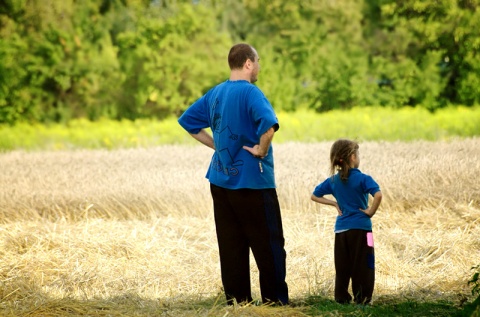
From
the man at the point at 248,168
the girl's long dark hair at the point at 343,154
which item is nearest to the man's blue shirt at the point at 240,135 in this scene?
the man at the point at 248,168

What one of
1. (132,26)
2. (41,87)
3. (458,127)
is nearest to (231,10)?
(132,26)

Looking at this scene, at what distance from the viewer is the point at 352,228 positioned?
4547 millimetres

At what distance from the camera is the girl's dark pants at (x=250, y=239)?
13.8ft

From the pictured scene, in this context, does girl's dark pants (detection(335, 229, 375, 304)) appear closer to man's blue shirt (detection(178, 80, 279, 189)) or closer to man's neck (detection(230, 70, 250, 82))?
man's blue shirt (detection(178, 80, 279, 189))

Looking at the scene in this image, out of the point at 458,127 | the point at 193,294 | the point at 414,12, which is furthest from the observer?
the point at 414,12

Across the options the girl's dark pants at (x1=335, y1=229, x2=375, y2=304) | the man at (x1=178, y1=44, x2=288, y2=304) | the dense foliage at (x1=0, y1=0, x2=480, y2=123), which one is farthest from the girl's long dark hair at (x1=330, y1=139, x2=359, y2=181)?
the dense foliage at (x1=0, y1=0, x2=480, y2=123)

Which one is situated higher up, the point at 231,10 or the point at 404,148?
the point at 231,10

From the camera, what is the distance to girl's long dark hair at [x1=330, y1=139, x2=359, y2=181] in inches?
179

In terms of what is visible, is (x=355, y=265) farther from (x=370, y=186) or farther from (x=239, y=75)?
(x=239, y=75)

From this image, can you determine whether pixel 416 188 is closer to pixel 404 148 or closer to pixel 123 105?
pixel 404 148

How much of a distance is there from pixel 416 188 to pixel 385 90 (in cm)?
912

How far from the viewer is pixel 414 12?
1570cm

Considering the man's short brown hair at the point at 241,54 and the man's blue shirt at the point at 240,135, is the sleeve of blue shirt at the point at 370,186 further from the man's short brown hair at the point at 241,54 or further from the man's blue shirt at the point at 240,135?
the man's short brown hair at the point at 241,54

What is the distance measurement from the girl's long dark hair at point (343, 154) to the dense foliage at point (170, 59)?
12.2 m
